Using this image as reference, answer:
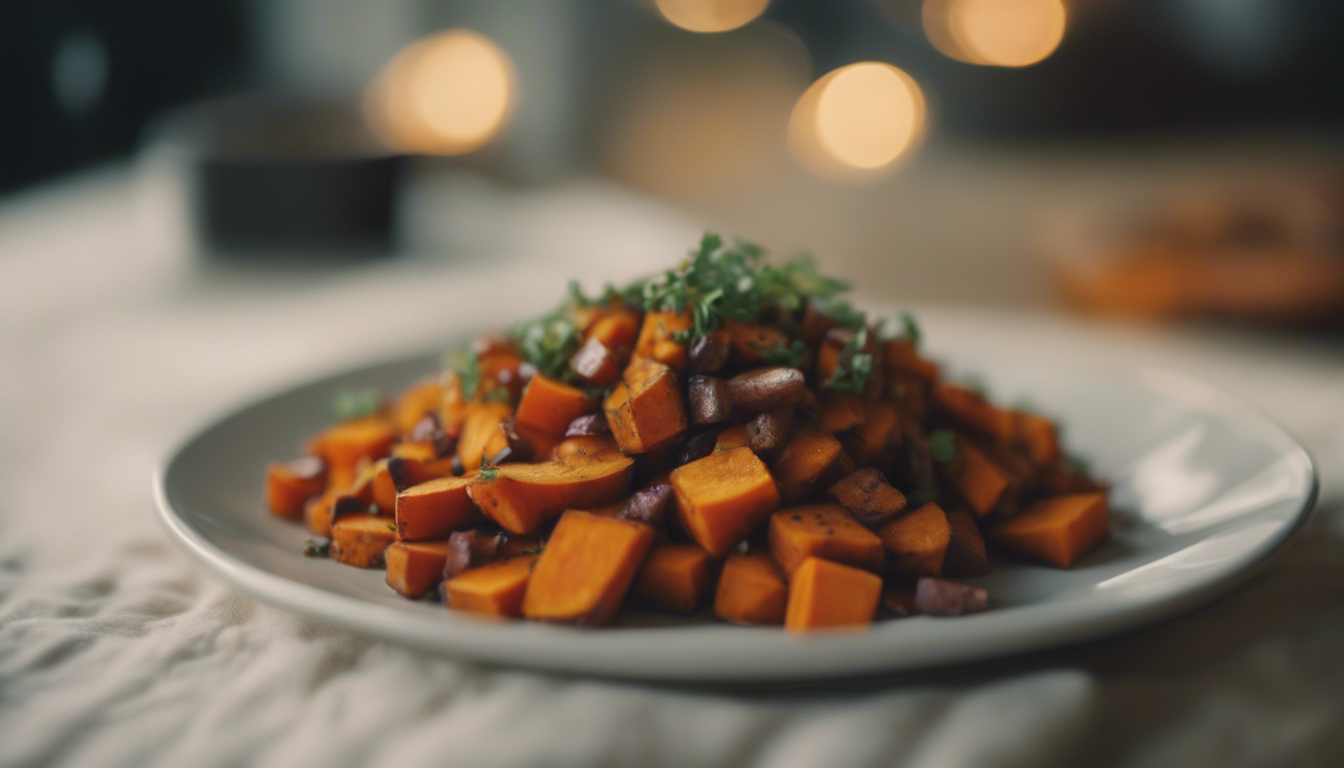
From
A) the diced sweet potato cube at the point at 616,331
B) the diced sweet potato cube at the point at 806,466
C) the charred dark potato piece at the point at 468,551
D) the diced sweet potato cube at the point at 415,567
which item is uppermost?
the diced sweet potato cube at the point at 616,331

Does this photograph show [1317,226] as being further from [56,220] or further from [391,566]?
[56,220]

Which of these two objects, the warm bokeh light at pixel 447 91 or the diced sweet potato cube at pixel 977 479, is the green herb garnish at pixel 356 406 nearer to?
the diced sweet potato cube at pixel 977 479

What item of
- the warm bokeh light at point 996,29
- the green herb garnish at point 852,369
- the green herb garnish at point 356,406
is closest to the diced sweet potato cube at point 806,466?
the green herb garnish at point 852,369

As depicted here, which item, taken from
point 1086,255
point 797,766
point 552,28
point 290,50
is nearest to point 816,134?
point 552,28

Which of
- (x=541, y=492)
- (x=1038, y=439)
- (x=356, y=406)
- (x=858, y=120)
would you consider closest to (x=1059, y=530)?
(x=1038, y=439)

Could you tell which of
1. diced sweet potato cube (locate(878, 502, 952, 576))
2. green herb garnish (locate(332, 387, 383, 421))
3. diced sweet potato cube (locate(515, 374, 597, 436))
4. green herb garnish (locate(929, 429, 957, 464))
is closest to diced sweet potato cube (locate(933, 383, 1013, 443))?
green herb garnish (locate(929, 429, 957, 464))

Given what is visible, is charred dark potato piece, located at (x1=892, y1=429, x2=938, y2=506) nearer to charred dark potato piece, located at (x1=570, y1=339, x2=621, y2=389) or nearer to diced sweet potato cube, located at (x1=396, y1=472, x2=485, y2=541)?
charred dark potato piece, located at (x1=570, y1=339, x2=621, y2=389)
